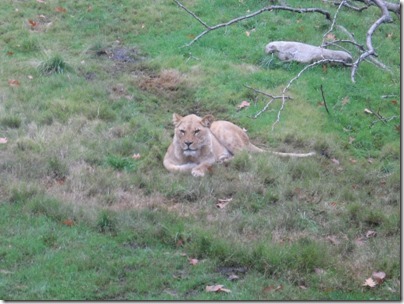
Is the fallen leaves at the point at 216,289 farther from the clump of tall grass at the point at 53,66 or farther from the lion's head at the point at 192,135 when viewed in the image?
the clump of tall grass at the point at 53,66

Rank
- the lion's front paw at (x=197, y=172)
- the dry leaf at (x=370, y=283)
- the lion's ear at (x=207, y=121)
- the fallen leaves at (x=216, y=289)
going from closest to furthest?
the fallen leaves at (x=216, y=289) < the dry leaf at (x=370, y=283) < the lion's front paw at (x=197, y=172) < the lion's ear at (x=207, y=121)

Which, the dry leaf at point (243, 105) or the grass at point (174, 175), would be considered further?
the dry leaf at point (243, 105)

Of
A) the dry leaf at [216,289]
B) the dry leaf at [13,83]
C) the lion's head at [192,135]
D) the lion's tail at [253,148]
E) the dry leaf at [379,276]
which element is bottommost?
the lion's tail at [253,148]

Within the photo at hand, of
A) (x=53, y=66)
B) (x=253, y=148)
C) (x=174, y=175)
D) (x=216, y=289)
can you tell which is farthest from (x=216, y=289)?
(x=53, y=66)

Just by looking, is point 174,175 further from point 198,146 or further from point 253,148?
point 253,148

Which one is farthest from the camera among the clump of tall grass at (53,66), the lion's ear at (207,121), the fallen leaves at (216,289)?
the clump of tall grass at (53,66)

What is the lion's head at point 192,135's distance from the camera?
1141 centimetres

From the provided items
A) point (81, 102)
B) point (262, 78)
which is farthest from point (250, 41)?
point (81, 102)

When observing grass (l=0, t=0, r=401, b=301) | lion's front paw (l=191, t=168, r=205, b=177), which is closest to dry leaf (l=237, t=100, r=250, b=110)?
grass (l=0, t=0, r=401, b=301)

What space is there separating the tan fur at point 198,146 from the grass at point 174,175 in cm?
26

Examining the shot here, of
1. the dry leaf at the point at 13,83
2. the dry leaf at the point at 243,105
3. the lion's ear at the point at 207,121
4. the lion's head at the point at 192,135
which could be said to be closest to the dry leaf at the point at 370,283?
the lion's head at the point at 192,135

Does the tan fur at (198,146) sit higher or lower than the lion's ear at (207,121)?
lower

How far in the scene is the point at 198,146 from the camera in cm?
1153

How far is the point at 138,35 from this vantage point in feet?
55.8
